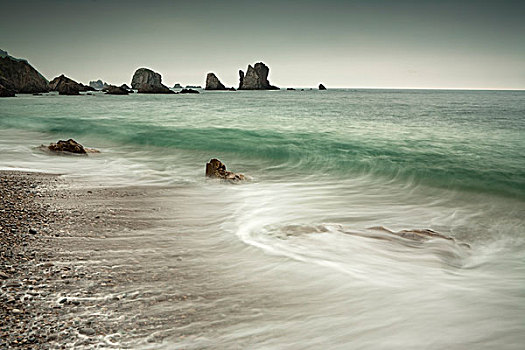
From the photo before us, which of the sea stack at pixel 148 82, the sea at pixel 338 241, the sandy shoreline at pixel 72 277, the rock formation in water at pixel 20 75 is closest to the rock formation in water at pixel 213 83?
the sea stack at pixel 148 82

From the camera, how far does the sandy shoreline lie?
2.50 m

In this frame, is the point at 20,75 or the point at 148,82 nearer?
the point at 20,75

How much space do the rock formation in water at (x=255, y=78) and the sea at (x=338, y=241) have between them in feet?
420

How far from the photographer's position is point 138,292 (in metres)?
3.07

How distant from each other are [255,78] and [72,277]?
140 metres

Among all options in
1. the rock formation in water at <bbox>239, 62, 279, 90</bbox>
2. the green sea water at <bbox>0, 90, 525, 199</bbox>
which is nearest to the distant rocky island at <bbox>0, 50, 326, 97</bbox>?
the rock formation in water at <bbox>239, 62, 279, 90</bbox>

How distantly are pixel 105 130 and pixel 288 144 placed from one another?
9653mm

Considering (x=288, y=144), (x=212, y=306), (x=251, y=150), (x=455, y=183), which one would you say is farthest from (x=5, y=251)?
(x=288, y=144)

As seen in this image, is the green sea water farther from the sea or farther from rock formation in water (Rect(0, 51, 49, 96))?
rock formation in water (Rect(0, 51, 49, 96))

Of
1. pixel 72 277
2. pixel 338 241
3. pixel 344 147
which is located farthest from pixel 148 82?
pixel 72 277

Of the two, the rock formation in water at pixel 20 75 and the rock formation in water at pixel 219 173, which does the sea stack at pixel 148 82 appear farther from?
the rock formation in water at pixel 219 173

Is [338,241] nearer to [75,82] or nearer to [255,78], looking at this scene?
[75,82]

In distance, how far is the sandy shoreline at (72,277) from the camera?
2502mm

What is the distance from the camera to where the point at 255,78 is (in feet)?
454
